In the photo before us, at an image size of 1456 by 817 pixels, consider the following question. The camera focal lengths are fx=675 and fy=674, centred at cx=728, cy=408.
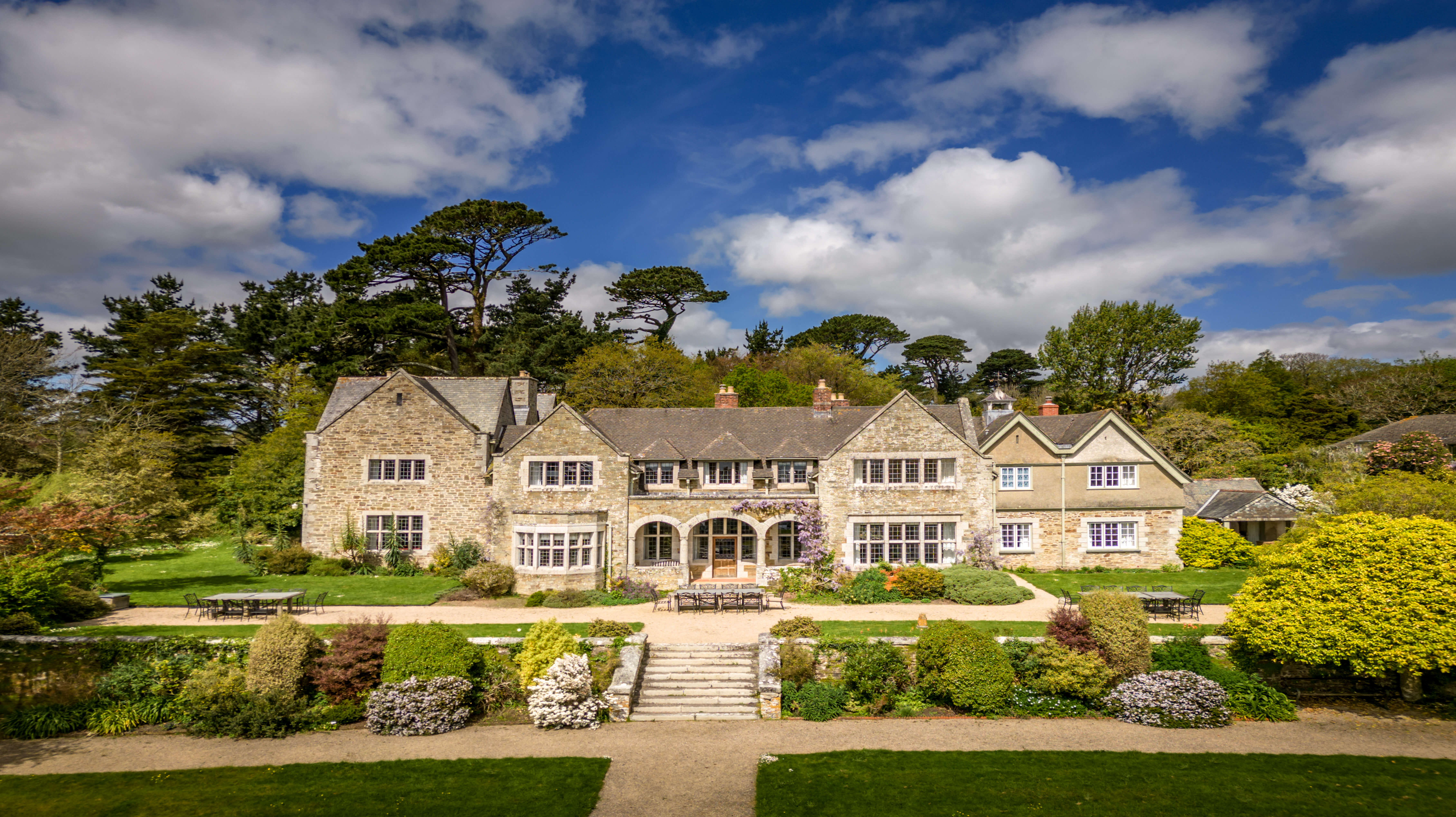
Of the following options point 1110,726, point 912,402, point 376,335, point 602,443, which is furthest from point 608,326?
point 1110,726

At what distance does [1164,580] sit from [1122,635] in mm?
13624

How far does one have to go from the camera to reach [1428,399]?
56844mm

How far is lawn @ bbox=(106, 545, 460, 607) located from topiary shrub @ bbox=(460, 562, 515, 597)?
1390 millimetres

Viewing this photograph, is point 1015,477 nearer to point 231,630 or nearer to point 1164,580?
point 1164,580

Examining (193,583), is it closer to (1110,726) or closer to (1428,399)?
(1110,726)

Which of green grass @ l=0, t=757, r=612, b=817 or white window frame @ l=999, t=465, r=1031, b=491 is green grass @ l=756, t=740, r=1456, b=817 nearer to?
green grass @ l=0, t=757, r=612, b=817

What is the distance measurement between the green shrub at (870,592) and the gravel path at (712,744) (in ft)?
27.4

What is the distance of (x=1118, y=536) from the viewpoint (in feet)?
102

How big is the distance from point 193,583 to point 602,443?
55.6 ft

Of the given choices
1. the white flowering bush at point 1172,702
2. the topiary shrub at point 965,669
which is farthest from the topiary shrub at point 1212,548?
the topiary shrub at point 965,669

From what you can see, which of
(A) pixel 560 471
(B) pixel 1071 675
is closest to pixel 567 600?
(A) pixel 560 471

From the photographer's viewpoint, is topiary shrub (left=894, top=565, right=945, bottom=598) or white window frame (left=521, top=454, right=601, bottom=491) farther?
white window frame (left=521, top=454, right=601, bottom=491)

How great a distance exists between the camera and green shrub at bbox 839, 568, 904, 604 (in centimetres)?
2486

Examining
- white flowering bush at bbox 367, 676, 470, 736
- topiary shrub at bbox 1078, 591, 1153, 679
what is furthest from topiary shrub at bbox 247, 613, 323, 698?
topiary shrub at bbox 1078, 591, 1153, 679
